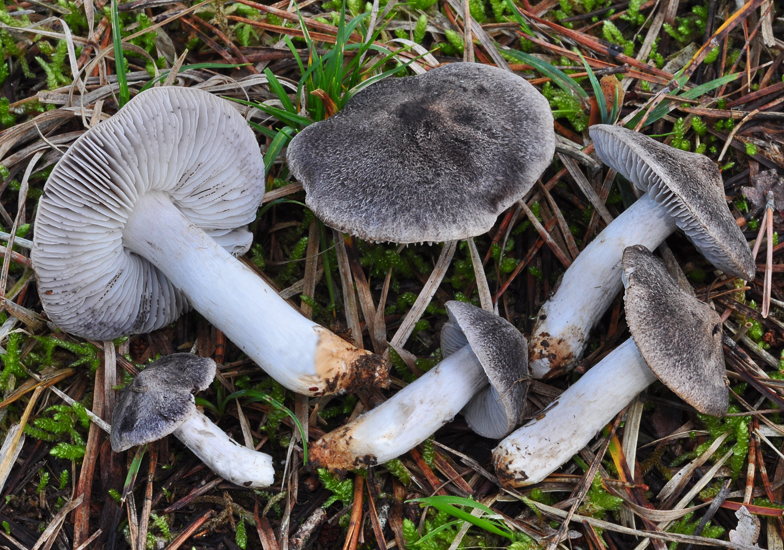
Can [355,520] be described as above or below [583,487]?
below

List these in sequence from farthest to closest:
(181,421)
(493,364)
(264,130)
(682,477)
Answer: (264,130) → (682,477) → (493,364) → (181,421)

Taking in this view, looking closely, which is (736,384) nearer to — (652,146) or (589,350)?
(589,350)

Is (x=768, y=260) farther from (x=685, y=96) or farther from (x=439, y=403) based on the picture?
(x=439, y=403)

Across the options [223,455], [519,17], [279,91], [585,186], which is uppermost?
[519,17]

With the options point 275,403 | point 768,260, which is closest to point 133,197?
point 275,403

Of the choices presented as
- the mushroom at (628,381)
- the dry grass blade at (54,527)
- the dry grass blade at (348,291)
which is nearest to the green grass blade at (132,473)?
the dry grass blade at (54,527)

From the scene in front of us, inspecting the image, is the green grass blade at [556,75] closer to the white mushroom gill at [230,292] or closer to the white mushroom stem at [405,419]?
the white mushroom stem at [405,419]

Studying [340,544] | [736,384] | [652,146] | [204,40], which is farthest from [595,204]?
[204,40]
